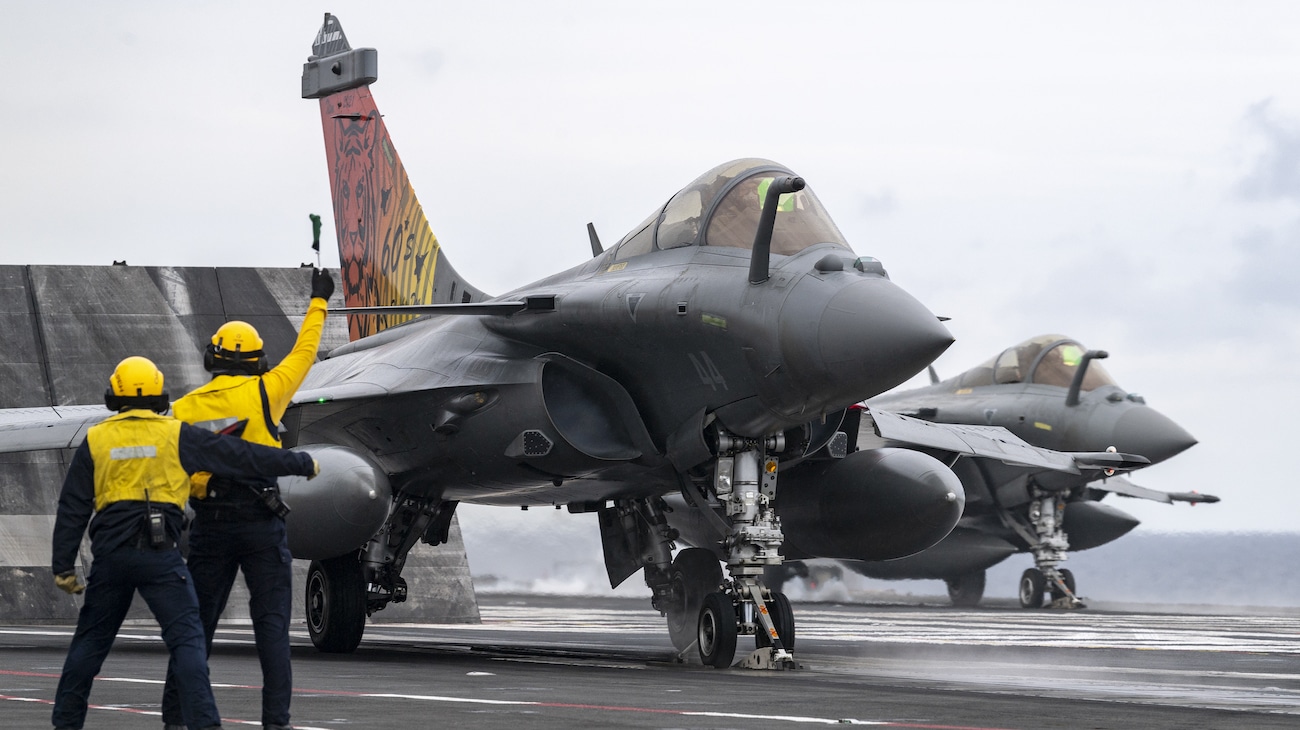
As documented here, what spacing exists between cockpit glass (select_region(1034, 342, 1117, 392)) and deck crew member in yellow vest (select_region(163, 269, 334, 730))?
21.2m

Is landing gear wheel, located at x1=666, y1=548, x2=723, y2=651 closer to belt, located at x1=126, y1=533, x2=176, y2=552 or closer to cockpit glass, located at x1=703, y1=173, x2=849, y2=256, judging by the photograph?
cockpit glass, located at x1=703, y1=173, x2=849, y2=256

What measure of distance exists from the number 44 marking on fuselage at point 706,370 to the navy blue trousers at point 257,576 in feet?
17.2

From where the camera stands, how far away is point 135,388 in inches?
249

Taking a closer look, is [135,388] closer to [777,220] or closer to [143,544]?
[143,544]

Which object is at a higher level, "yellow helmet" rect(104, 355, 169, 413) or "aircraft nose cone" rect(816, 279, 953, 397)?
"aircraft nose cone" rect(816, 279, 953, 397)

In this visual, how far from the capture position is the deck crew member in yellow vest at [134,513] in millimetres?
6152

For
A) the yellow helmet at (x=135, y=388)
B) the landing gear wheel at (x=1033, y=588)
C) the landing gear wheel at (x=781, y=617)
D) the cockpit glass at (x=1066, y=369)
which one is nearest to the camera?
the yellow helmet at (x=135, y=388)

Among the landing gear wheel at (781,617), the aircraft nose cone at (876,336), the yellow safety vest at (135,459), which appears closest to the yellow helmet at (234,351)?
the yellow safety vest at (135,459)

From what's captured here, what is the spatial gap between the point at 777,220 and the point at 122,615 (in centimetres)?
611

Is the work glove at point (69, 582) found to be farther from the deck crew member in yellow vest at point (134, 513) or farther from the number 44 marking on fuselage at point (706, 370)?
the number 44 marking on fuselage at point (706, 370)

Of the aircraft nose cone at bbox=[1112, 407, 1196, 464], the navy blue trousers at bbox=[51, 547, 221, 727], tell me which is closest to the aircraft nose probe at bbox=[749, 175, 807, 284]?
the navy blue trousers at bbox=[51, 547, 221, 727]

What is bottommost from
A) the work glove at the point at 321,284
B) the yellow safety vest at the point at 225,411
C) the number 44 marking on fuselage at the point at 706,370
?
the yellow safety vest at the point at 225,411

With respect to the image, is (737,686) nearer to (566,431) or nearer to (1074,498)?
(566,431)

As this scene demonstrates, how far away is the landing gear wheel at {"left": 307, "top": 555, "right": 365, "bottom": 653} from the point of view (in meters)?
13.9
